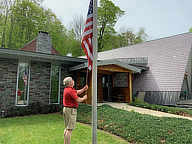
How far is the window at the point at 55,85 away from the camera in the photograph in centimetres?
846

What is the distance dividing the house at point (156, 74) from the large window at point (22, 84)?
2348 millimetres

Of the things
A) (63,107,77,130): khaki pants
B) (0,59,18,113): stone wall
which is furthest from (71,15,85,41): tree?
(63,107,77,130): khaki pants

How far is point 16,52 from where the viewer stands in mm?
6633

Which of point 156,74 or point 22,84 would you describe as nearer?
point 22,84

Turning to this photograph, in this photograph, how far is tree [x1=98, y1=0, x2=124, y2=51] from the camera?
2231 cm

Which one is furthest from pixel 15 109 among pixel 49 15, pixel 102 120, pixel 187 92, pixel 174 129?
pixel 49 15

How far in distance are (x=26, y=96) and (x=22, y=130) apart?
3.10 metres

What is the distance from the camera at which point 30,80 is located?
7.87 m

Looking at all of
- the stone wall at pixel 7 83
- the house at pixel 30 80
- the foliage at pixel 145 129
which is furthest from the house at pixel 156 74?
the foliage at pixel 145 129

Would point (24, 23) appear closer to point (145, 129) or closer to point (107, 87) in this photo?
point (107, 87)

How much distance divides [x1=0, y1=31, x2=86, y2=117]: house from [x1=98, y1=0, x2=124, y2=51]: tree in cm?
1513

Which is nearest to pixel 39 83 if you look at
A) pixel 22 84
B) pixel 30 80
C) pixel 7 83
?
pixel 30 80

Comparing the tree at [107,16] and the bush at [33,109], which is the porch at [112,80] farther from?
the tree at [107,16]

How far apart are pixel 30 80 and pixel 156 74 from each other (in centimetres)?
837
